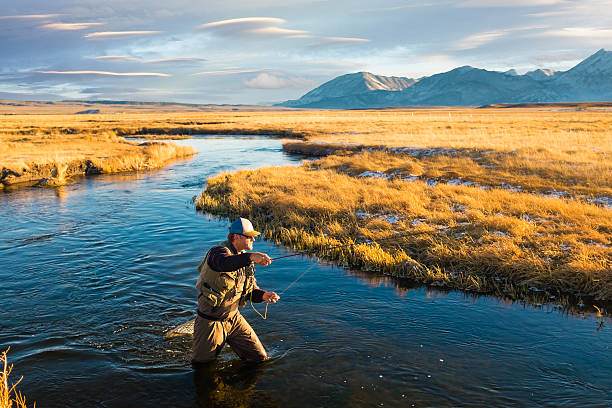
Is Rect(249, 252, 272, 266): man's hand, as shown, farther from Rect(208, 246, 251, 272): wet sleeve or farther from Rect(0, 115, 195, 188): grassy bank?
Rect(0, 115, 195, 188): grassy bank

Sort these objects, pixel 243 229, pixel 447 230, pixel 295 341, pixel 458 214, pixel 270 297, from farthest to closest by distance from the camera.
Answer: pixel 458 214 → pixel 447 230 → pixel 295 341 → pixel 270 297 → pixel 243 229

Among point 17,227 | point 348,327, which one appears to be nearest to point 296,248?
point 348,327

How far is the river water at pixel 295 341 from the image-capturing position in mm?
6449

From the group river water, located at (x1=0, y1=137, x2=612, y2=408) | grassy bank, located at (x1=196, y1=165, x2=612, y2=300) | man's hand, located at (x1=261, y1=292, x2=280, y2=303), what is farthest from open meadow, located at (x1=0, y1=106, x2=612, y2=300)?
man's hand, located at (x1=261, y1=292, x2=280, y2=303)

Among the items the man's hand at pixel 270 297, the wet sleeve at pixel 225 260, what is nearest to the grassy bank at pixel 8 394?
the wet sleeve at pixel 225 260

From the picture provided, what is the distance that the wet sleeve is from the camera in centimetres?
549

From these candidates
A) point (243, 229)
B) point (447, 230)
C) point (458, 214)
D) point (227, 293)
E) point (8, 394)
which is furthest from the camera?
point (458, 214)

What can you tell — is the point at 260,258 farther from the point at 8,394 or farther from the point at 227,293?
the point at 8,394

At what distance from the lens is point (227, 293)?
6.07 m

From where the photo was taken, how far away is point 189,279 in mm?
11250

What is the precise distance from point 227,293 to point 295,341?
2411 mm

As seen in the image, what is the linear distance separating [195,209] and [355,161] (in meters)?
10.8

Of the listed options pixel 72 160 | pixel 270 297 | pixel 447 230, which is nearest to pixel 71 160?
pixel 72 160

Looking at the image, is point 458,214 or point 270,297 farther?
point 458,214
